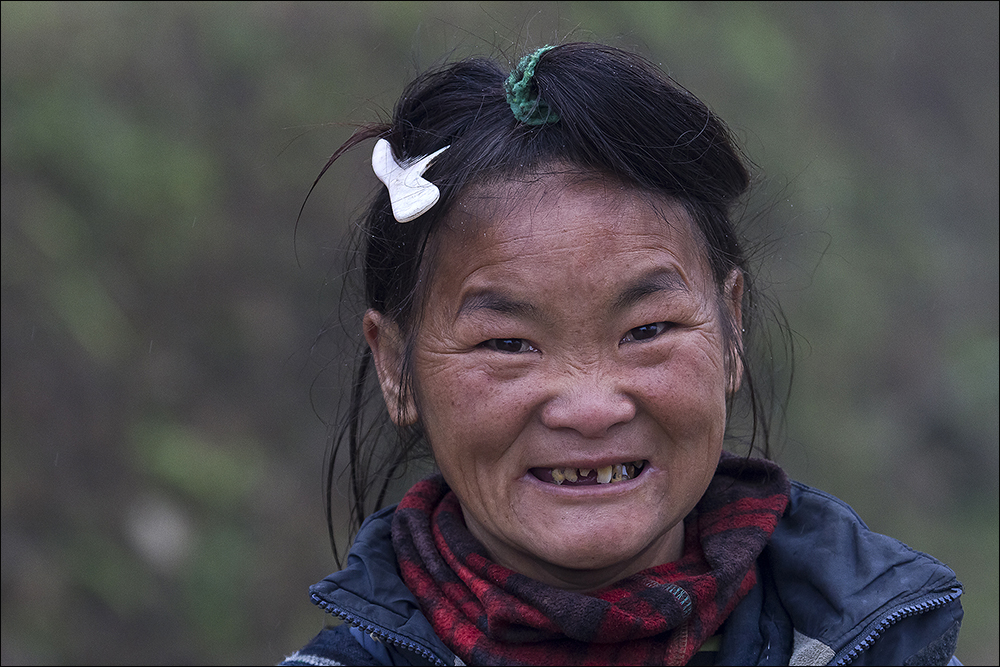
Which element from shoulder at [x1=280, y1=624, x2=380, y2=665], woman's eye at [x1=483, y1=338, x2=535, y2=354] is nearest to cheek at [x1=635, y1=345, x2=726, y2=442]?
woman's eye at [x1=483, y1=338, x2=535, y2=354]

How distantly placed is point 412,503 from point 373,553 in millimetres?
154

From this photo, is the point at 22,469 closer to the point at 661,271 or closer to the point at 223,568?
the point at 223,568

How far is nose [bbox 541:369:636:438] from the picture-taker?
1.84 meters

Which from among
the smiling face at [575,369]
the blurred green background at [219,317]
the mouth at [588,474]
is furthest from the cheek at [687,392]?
the blurred green background at [219,317]

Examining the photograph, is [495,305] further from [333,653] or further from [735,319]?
[333,653]

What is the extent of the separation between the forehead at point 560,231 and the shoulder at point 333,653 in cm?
73

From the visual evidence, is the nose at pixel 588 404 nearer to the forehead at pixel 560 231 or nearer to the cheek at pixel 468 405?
the cheek at pixel 468 405

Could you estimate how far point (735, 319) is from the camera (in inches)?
85.0

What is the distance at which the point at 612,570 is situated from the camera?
2.07 m

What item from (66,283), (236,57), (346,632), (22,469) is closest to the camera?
(346,632)

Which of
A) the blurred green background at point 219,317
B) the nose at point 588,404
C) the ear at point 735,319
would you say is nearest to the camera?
the nose at point 588,404

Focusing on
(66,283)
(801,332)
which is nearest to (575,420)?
(66,283)

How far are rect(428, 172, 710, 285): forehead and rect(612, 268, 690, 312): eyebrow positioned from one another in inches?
0.8

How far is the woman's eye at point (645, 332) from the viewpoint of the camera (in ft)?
6.26
